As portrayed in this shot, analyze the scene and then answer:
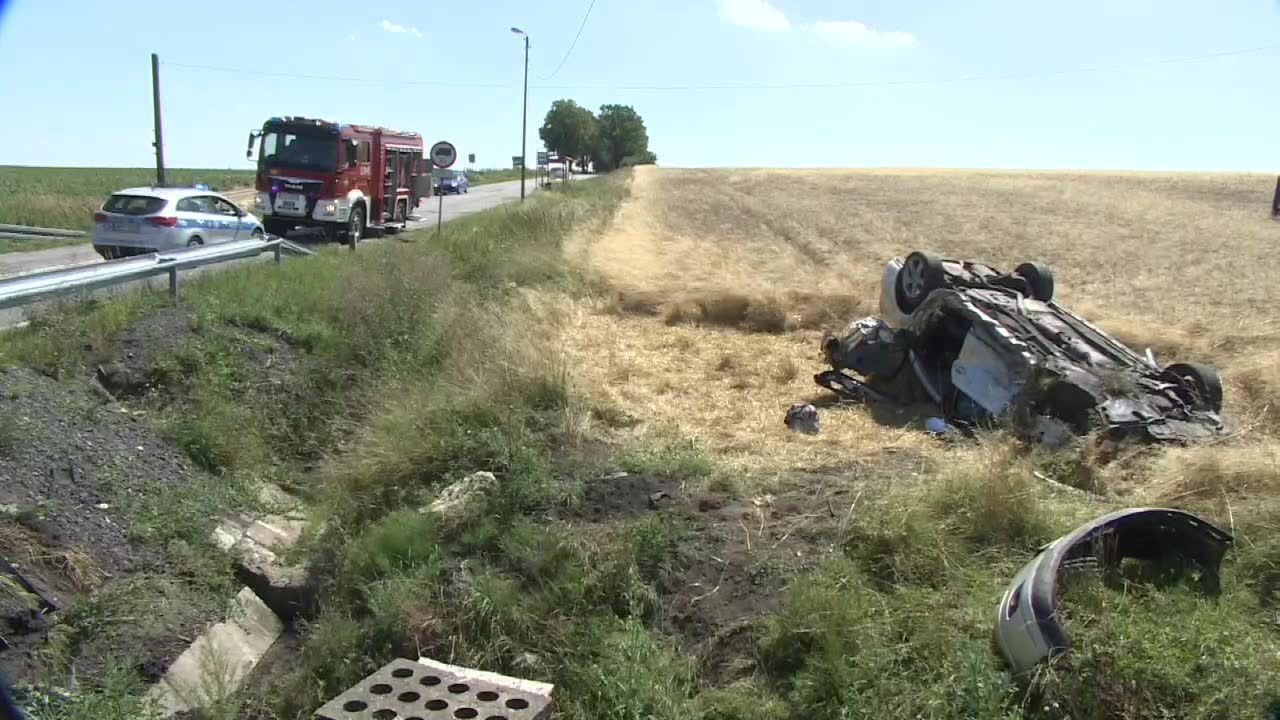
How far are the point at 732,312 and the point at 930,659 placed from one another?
10974 millimetres

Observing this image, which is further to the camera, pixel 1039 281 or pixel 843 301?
pixel 843 301

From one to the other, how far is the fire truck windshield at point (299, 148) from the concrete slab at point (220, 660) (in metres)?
17.6

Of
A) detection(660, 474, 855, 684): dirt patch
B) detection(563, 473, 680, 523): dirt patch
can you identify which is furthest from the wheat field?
detection(660, 474, 855, 684): dirt patch

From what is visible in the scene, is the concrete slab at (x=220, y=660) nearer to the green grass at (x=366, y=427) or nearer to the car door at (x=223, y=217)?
the green grass at (x=366, y=427)

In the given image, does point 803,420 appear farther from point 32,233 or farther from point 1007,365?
point 32,233

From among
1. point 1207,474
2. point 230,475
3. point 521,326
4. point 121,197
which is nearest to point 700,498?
point 1207,474

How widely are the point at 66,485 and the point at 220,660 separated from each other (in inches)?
63.0

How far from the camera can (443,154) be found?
19.5m

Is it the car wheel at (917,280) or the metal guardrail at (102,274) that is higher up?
the car wheel at (917,280)

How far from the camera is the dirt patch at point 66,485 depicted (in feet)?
15.3

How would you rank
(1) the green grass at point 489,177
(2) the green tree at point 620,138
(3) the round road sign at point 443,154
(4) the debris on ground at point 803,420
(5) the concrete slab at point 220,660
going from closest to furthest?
(5) the concrete slab at point 220,660, (4) the debris on ground at point 803,420, (3) the round road sign at point 443,154, (1) the green grass at point 489,177, (2) the green tree at point 620,138

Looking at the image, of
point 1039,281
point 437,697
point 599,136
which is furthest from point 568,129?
point 437,697

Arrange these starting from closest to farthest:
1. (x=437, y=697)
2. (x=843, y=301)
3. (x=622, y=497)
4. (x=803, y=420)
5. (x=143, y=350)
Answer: (x=437, y=697) → (x=622, y=497) → (x=143, y=350) → (x=803, y=420) → (x=843, y=301)

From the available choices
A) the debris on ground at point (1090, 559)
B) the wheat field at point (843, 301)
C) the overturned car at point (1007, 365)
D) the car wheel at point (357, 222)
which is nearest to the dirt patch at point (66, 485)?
the wheat field at point (843, 301)
